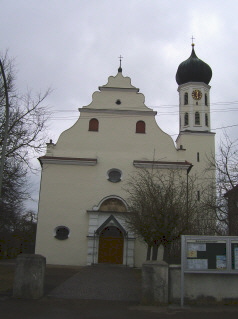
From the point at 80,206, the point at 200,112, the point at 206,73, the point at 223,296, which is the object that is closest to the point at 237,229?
the point at 223,296

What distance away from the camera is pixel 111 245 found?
82.0 feet

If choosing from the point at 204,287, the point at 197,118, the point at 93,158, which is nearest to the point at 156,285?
the point at 204,287

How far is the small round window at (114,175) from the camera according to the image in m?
26.3

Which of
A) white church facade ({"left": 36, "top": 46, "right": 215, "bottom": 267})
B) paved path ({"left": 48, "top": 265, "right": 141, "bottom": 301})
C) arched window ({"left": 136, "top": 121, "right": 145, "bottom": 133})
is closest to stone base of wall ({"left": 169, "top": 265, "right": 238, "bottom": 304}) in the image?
paved path ({"left": 48, "top": 265, "right": 141, "bottom": 301})

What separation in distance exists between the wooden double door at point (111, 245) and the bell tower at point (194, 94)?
49.9 ft

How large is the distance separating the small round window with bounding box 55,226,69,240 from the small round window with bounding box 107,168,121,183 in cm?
463

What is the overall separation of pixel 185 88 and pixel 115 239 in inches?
785

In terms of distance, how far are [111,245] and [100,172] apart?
5.06 meters

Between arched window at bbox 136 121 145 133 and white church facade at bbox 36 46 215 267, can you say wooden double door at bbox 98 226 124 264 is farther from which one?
arched window at bbox 136 121 145 133

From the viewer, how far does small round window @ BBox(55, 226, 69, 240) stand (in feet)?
81.8

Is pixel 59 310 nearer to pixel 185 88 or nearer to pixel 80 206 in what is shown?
pixel 80 206

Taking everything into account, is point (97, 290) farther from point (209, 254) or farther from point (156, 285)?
point (209, 254)

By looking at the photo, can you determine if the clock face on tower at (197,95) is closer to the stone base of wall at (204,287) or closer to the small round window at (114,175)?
the small round window at (114,175)

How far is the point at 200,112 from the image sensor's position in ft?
123
